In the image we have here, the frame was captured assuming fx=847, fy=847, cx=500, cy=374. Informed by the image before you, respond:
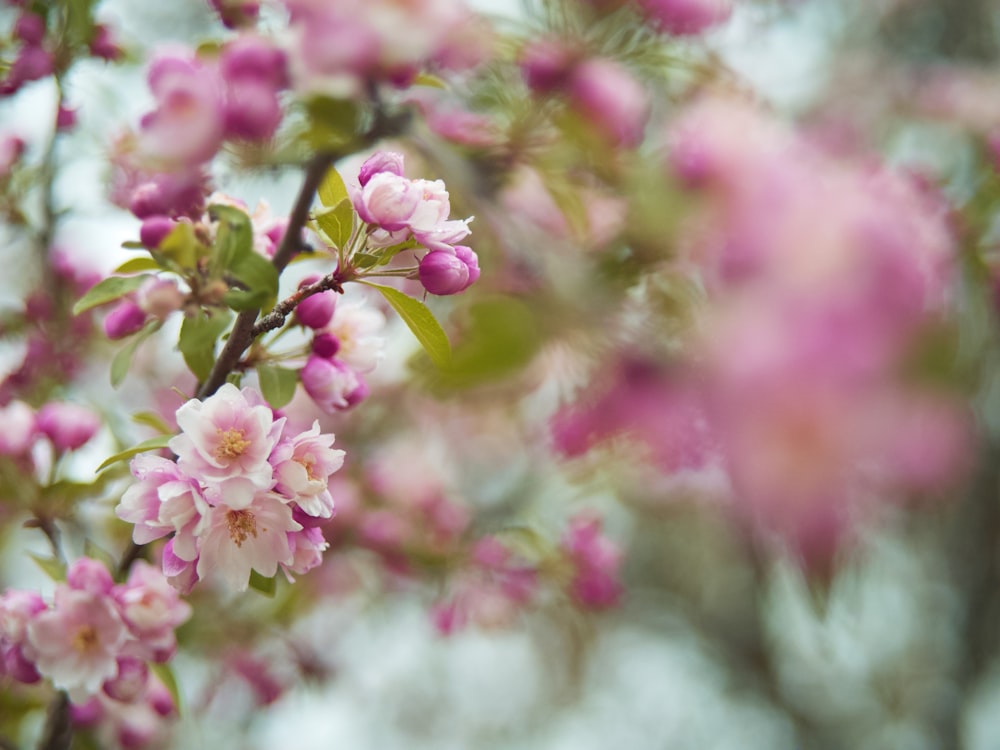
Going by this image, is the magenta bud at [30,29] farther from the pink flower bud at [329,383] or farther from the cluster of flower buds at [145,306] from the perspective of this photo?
the pink flower bud at [329,383]

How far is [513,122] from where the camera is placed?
100 centimetres

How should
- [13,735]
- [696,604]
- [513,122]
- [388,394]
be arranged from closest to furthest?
[513,122]
[13,735]
[388,394]
[696,604]

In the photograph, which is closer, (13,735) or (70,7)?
(70,7)

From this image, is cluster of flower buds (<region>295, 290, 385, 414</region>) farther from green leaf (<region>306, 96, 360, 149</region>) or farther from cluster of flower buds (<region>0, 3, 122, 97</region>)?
cluster of flower buds (<region>0, 3, 122, 97</region>)

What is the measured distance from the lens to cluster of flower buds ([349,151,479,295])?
63 cm

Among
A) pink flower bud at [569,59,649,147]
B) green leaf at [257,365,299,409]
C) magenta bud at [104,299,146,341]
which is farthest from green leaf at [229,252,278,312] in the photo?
pink flower bud at [569,59,649,147]

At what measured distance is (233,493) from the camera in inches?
23.0

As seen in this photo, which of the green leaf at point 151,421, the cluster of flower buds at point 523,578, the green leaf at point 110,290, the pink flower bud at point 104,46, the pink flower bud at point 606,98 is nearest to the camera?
the green leaf at point 110,290

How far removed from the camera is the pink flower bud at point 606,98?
3.00 feet

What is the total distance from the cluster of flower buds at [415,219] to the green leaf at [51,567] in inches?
17.0

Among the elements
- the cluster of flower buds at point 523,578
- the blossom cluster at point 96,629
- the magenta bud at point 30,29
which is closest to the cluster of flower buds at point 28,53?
the magenta bud at point 30,29

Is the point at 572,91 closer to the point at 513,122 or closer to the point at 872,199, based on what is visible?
the point at 513,122

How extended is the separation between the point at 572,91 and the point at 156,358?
1.45 metres

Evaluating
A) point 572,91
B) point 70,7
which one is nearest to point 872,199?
point 572,91
